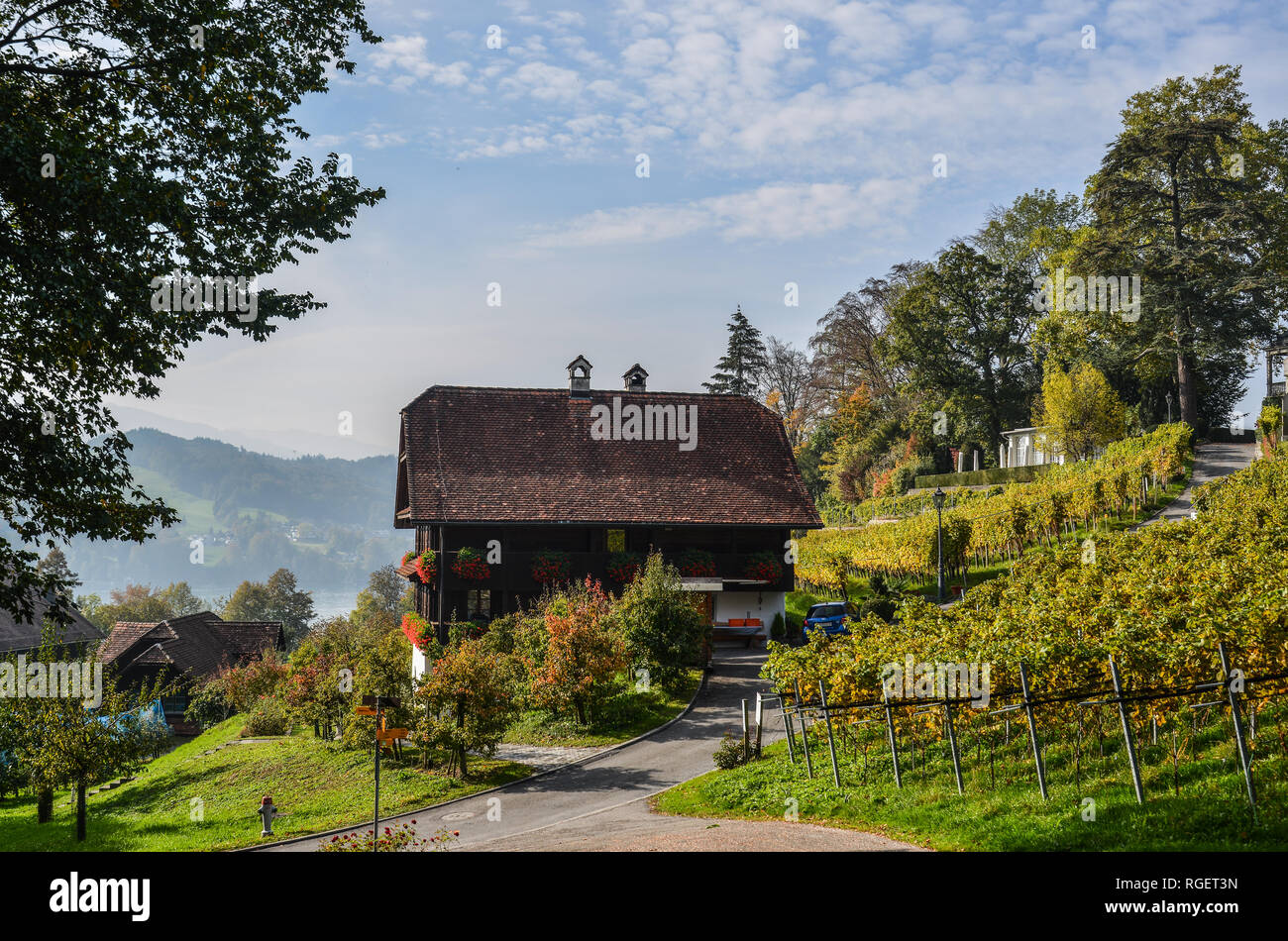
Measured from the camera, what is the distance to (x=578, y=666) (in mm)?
24250

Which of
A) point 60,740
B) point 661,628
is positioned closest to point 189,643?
point 60,740

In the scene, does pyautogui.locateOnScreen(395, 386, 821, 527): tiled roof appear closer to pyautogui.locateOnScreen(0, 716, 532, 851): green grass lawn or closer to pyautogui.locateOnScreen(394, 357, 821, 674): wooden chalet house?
pyautogui.locateOnScreen(394, 357, 821, 674): wooden chalet house

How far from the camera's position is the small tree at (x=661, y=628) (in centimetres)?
2689

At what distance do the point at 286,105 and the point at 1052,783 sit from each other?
17.0 meters

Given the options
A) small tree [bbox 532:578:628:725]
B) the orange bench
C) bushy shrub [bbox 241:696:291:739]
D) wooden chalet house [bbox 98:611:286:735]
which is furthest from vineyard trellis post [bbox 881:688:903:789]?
wooden chalet house [bbox 98:611:286:735]

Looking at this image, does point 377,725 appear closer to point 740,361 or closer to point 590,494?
point 590,494

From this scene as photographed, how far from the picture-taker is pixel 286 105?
1602 cm

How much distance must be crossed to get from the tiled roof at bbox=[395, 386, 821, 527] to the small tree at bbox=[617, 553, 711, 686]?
6803mm

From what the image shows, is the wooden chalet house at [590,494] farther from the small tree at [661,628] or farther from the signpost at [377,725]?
the signpost at [377,725]

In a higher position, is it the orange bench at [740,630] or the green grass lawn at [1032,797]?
the green grass lawn at [1032,797]

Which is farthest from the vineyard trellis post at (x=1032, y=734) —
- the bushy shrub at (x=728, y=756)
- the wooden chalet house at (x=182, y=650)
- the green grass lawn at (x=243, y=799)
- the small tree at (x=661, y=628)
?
the wooden chalet house at (x=182, y=650)

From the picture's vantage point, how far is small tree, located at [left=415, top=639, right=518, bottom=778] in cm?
2050

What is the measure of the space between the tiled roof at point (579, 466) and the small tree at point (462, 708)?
11977 mm
